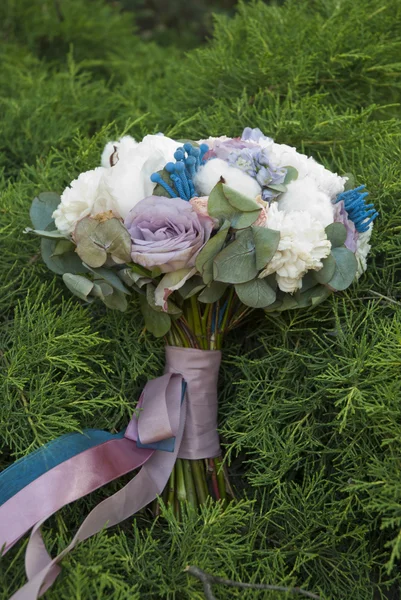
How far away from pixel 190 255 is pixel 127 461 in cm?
23

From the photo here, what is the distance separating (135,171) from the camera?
0.66m

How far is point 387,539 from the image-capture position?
0.64 metres

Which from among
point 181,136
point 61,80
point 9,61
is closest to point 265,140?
point 181,136

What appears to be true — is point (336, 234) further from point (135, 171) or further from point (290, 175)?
point (135, 171)

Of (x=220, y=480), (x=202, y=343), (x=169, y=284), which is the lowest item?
(x=220, y=480)

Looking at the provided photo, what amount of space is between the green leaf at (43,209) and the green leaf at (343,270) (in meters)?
0.32

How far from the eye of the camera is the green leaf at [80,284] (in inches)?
25.8

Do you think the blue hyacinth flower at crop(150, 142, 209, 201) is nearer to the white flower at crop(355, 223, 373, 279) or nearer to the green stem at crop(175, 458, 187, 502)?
the white flower at crop(355, 223, 373, 279)

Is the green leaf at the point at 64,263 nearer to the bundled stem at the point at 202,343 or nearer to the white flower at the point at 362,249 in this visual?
the bundled stem at the point at 202,343

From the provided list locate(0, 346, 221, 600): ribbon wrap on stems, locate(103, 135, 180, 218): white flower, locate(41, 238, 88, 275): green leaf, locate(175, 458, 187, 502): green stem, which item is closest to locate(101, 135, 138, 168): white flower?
locate(103, 135, 180, 218): white flower

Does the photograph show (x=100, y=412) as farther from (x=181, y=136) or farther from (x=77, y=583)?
(x=181, y=136)

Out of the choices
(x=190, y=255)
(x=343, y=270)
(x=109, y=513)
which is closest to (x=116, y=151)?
(x=190, y=255)

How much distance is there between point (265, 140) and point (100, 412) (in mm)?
356

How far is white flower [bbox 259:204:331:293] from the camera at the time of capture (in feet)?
2.04
